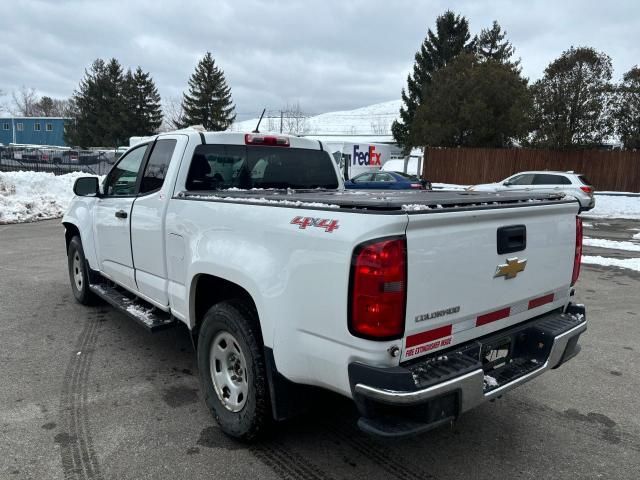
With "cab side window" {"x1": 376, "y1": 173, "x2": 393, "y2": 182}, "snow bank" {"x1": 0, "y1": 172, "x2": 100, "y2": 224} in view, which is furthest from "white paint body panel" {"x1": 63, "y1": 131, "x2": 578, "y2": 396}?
"cab side window" {"x1": 376, "y1": 173, "x2": 393, "y2": 182}

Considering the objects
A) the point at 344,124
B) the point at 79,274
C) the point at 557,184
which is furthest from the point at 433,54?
the point at 344,124

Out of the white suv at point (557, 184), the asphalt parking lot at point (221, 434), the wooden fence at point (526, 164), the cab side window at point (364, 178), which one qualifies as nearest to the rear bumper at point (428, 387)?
the asphalt parking lot at point (221, 434)

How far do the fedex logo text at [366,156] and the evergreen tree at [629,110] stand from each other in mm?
14817

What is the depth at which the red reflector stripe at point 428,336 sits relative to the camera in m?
2.39

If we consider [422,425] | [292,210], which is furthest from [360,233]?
[422,425]

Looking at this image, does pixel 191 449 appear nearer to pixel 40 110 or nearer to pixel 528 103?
pixel 528 103

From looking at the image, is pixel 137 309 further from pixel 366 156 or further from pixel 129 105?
pixel 129 105

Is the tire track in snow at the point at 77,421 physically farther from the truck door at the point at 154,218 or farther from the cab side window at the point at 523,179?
the cab side window at the point at 523,179

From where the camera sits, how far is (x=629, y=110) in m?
22.5

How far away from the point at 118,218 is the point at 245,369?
2347 millimetres

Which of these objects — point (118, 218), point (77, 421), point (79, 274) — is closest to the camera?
point (77, 421)

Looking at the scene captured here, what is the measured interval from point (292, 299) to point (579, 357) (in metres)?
3.40

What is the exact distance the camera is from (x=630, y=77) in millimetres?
22609

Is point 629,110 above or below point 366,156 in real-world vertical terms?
above
